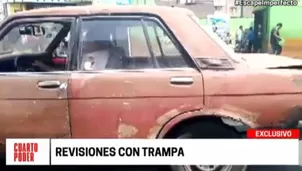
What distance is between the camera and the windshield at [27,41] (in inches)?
139

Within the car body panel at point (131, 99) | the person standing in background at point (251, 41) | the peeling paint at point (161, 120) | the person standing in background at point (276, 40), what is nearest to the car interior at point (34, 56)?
the car body panel at point (131, 99)

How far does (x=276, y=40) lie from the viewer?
14.2 meters

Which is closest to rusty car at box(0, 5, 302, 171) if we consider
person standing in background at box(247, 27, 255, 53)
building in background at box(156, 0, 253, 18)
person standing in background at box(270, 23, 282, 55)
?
person standing in background at box(270, 23, 282, 55)

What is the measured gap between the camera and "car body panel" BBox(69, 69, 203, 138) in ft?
10.9

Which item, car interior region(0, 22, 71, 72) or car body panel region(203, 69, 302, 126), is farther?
car interior region(0, 22, 71, 72)

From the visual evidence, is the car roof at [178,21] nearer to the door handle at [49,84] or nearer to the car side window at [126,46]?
the car side window at [126,46]

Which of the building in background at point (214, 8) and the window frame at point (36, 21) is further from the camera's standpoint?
the building in background at point (214, 8)

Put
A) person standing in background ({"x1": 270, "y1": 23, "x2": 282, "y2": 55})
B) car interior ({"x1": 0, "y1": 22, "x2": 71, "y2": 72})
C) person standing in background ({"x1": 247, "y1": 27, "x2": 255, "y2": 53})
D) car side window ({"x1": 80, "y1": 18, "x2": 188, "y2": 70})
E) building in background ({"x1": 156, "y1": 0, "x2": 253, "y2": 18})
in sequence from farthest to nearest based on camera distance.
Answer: building in background ({"x1": 156, "y1": 0, "x2": 253, "y2": 18}) < person standing in background ({"x1": 247, "y1": 27, "x2": 255, "y2": 53}) < person standing in background ({"x1": 270, "y1": 23, "x2": 282, "y2": 55}) < car interior ({"x1": 0, "y1": 22, "x2": 71, "y2": 72}) < car side window ({"x1": 80, "y1": 18, "x2": 188, "y2": 70})

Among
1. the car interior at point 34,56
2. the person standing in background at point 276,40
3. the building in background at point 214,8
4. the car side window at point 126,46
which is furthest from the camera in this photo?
the building in background at point 214,8

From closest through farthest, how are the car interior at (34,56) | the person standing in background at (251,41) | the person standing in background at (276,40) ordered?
the car interior at (34,56)
the person standing in background at (276,40)
the person standing in background at (251,41)

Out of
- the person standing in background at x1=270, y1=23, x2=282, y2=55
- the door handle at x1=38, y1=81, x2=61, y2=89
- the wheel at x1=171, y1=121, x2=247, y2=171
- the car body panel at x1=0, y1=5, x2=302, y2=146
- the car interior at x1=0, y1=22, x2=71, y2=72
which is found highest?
the car interior at x1=0, y1=22, x2=71, y2=72

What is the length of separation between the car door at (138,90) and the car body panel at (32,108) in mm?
96

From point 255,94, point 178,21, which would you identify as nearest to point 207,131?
point 255,94

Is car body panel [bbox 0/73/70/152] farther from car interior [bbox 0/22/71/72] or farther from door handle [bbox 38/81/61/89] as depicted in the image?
car interior [bbox 0/22/71/72]
